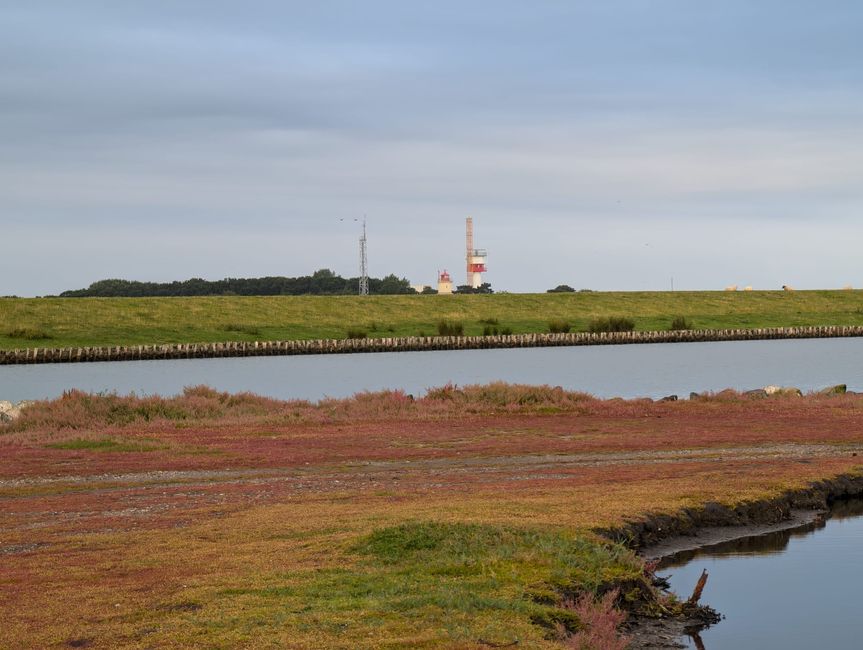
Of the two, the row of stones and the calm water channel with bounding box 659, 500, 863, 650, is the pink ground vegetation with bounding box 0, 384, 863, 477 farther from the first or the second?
the row of stones

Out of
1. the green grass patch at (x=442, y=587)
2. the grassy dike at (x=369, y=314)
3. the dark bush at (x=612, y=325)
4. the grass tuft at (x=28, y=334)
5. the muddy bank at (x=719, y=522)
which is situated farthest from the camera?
the dark bush at (x=612, y=325)

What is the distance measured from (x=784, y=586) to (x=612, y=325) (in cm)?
12588

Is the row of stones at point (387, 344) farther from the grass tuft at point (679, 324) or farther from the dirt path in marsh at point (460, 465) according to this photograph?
the dirt path in marsh at point (460, 465)

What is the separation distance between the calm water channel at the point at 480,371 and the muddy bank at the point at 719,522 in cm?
3765

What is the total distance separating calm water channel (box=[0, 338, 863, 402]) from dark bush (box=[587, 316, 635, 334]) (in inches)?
703

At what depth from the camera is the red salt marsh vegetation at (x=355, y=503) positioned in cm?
1382

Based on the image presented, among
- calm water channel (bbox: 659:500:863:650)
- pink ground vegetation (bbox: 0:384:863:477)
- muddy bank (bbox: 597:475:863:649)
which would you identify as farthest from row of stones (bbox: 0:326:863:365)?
calm water channel (bbox: 659:500:863:650)

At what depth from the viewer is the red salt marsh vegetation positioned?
45.3 feet

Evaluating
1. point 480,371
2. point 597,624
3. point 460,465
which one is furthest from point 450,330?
point 597,624

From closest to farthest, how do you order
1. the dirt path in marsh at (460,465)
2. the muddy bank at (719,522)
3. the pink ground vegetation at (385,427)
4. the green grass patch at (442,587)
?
the green grass patch at (442,587), the muddy bank at (719,522), the dirt path in marsh at (460,465), the pink ground vegetation at (385,427)

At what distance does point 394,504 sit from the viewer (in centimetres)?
2252

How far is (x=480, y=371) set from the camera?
88750 mm

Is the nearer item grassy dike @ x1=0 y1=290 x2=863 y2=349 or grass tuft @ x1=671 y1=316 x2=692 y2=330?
grassy dike @ x1=0 y1=290 x2=863 y2=349

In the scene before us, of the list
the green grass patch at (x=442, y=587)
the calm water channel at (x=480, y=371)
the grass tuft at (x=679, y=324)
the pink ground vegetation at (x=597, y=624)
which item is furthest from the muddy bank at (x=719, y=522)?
the grass tuft at (x=679, y=324)
